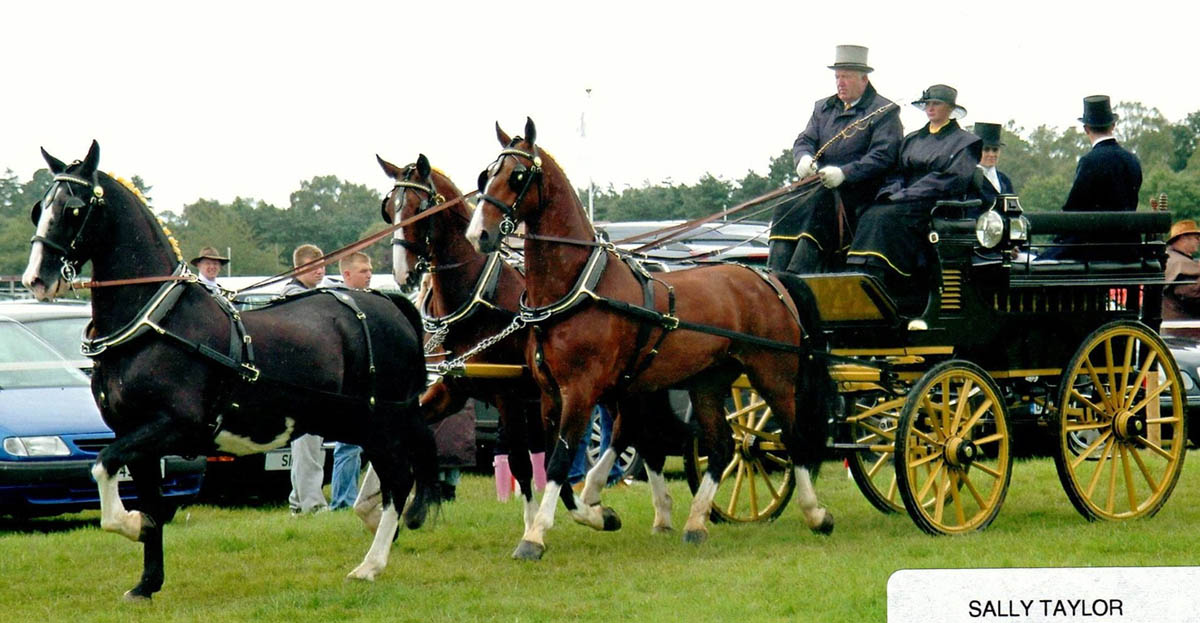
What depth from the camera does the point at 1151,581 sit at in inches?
183

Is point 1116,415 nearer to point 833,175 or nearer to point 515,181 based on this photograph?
point 833,175

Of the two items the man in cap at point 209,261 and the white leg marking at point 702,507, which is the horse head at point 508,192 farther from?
the man in cap at point 209,261

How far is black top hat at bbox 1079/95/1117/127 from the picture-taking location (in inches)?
405

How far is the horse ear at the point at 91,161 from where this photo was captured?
722 centimetres

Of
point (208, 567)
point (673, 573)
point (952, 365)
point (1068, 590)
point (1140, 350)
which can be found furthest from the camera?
point (1140, 350)

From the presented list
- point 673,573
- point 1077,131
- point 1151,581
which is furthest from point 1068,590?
point 1077,131

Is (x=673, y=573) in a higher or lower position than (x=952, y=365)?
lower

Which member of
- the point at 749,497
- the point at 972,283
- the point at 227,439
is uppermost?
the point at 972,283

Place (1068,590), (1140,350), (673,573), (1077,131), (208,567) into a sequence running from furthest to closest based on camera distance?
1. (1077,131)
2. (1140,350)
3. (208,567)
4. (673,573)
5. (1068,590)

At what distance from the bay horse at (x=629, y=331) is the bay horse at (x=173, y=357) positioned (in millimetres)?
928

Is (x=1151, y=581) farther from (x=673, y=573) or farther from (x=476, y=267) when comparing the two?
(x=476, y=267)

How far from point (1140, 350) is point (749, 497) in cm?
281

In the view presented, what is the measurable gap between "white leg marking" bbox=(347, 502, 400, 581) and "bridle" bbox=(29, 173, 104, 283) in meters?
2.02

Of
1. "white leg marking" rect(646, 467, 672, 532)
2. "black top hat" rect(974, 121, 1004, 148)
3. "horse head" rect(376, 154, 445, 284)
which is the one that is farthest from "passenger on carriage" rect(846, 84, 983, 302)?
"black top hat" rect(974, 121, 1004, 148)
